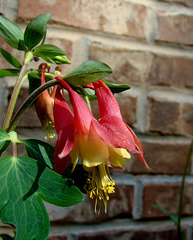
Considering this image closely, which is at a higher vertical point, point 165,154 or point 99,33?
point 99,33

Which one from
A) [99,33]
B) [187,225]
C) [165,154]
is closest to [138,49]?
[99,33]

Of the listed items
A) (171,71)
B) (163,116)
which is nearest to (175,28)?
(171,71)

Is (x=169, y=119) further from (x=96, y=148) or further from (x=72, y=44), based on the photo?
(x=96, y=148)

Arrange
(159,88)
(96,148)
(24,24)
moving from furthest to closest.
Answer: (159,88), (24,24), (96,148)

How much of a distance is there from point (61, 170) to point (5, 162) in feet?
0.18

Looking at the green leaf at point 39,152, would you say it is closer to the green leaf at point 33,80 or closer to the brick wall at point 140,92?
the green leaf at point 33,80

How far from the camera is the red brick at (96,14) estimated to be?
21.0 inches

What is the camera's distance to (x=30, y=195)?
0.25 m

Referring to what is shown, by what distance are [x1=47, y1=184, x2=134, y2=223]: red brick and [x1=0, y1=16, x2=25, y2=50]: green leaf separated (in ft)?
1.09

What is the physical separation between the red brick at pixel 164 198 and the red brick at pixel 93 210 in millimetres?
37

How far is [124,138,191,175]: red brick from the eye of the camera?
23.4 inches

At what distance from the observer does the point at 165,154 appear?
2.01 ft

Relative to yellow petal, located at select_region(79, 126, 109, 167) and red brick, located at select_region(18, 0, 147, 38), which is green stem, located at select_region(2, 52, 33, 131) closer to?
yellow petal, located at select_region(79, 126, 109, 167)

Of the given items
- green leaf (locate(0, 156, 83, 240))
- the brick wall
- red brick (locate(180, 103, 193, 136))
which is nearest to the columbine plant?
green leaf (locate(0, 156, 83, 240))
